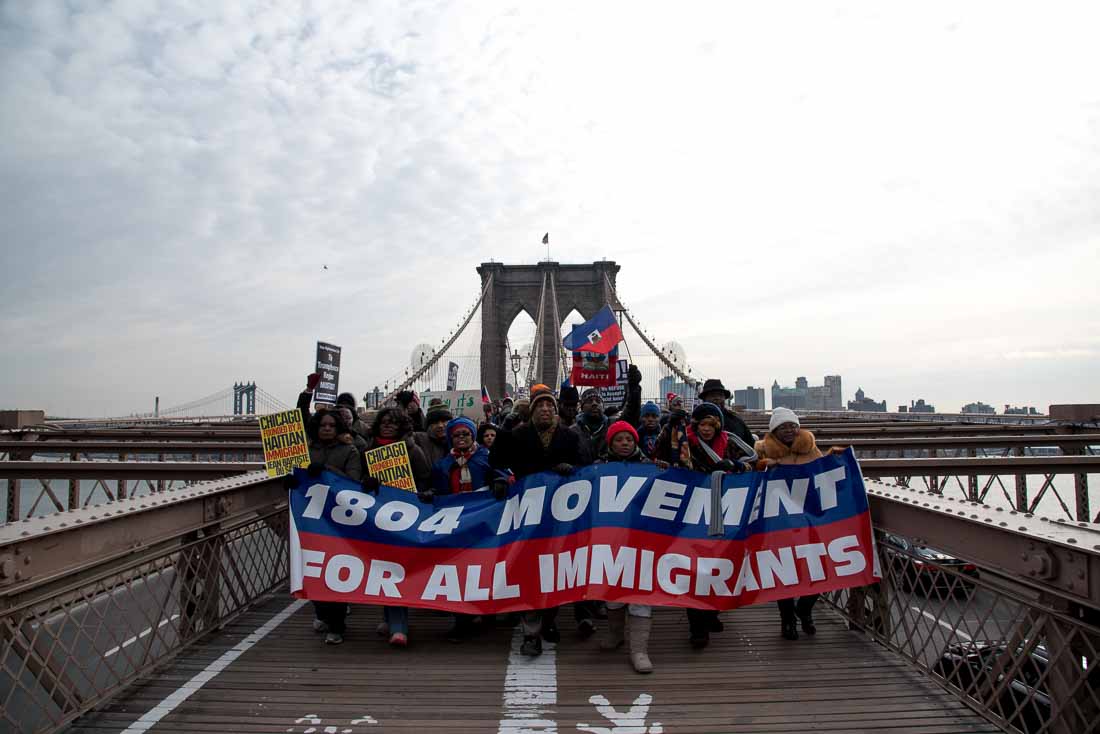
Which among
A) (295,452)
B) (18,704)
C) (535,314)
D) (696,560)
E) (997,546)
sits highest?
(535,314)

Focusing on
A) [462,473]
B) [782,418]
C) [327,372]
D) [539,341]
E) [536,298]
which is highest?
[536,298]

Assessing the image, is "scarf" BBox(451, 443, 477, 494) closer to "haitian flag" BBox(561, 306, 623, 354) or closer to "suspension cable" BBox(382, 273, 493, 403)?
"haitian flag" BBox(561, 306, 623, 354)

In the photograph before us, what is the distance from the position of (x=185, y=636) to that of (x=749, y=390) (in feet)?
218

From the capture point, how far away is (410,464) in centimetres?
456

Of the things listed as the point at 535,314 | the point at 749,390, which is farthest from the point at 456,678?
the point at 749,390

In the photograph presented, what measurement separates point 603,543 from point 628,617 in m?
0.54

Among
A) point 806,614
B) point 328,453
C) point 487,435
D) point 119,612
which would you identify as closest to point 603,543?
A: point 806,614

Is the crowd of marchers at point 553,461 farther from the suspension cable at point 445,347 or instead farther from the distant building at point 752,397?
the distant building at point 752,397

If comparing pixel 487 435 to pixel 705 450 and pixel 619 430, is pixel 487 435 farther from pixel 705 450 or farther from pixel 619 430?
pixel 705 450

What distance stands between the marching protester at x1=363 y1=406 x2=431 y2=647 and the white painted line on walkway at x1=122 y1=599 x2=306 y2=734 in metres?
0.69

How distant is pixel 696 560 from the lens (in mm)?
3885

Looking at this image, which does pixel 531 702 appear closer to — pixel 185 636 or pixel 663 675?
pixel 663 675

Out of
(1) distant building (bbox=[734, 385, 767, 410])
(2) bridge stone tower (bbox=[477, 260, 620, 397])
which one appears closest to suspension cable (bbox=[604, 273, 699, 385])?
(2) bridge stone tower (bbox=[477, 260, 620, 397])

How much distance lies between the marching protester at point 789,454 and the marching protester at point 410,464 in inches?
83.9
